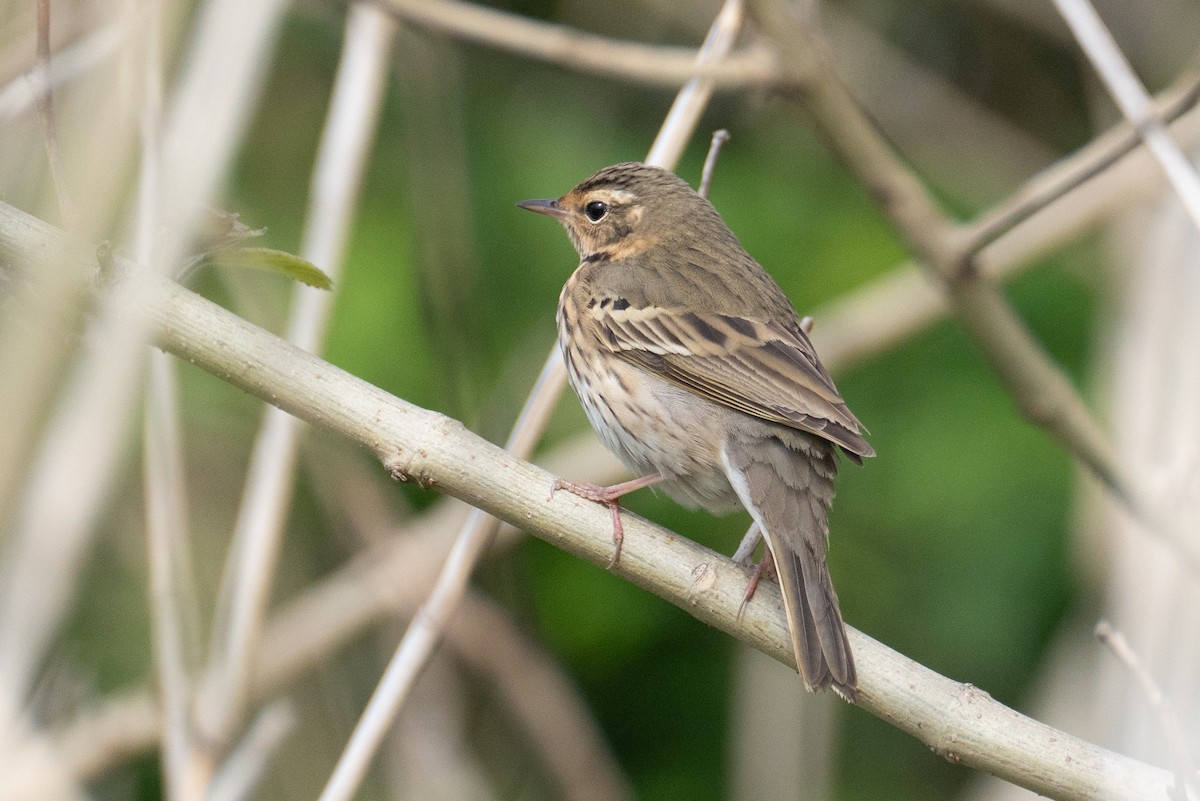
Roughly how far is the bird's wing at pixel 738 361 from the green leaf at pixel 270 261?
1.44m

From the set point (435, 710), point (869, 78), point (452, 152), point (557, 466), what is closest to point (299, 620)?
point (435, 710)

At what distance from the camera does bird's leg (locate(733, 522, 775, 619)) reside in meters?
3.12

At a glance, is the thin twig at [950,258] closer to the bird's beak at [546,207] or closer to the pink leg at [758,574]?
the pink leg at [758,574]

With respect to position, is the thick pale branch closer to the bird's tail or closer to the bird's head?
the bird's tail

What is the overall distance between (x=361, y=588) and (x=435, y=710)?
702 millimetres

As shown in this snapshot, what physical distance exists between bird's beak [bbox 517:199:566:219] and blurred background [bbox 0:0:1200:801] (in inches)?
16.0

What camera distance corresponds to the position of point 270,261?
277cm

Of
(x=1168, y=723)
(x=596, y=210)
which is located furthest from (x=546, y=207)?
(x=1168, y=723)

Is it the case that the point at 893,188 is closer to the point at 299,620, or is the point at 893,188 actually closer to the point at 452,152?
the point at 452,152

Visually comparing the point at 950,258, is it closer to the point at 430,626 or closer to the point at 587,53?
the point at 587,53

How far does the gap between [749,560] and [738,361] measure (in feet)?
2.28

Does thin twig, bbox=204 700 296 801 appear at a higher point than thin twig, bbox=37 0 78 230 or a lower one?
lower

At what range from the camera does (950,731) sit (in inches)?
108

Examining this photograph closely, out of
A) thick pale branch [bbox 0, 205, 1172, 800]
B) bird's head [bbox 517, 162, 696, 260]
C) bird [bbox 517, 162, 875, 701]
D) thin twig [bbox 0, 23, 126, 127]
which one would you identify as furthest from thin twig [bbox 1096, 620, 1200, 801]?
thin twig [bbox 0, 23, 126, 127]
